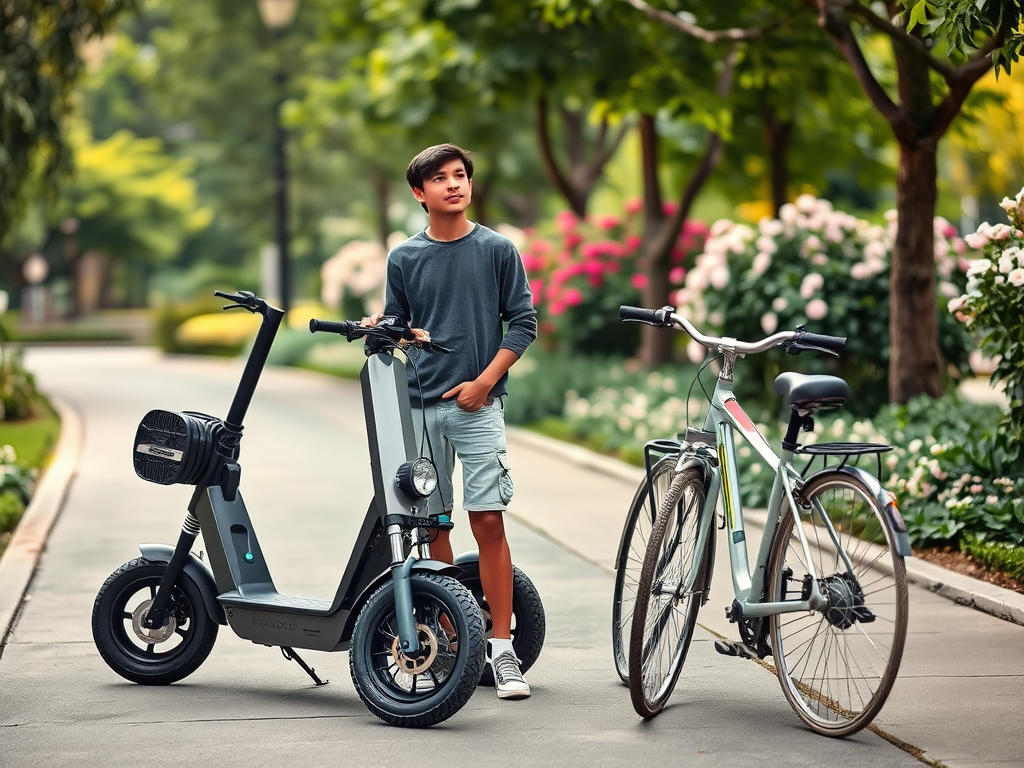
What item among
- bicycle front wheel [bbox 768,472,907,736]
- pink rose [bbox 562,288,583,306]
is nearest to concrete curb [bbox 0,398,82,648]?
bicycle front wheel [bbox 768,472,907,736]

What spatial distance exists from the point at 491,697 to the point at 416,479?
34.9 inches

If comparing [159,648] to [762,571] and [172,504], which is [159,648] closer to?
[762,571]

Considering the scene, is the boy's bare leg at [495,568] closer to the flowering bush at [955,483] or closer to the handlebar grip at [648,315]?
the handlebar grip at [648,315]

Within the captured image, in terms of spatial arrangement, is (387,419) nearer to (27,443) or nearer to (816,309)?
(816,309)

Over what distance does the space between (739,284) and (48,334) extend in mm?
39366

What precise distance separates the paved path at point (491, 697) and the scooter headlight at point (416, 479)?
763 millimetres

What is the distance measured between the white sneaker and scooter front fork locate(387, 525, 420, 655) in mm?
510

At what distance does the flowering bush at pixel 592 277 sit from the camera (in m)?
18.0

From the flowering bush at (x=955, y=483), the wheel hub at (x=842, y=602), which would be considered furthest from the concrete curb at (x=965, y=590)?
the wheel hub at (x=842, y=602)

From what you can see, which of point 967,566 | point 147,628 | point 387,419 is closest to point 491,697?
point 387,419

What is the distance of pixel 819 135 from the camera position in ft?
59.8

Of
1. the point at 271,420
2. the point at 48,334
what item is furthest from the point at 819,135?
the point at 48,334

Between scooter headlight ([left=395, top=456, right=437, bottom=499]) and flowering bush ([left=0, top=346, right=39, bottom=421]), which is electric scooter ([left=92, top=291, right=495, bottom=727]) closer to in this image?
scooter headlight ([left=395, top=456, right=437, bottom=499])

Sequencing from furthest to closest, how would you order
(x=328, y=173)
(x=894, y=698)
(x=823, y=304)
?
(x=328, y=173), (x=823, y=304), (x=894, y=698)
